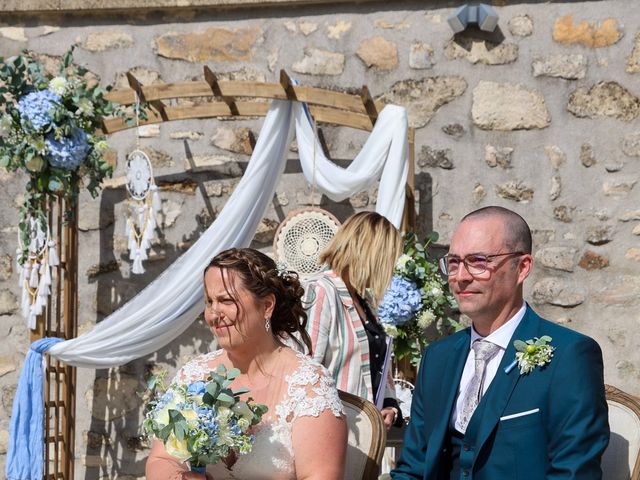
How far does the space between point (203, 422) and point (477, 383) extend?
707mm

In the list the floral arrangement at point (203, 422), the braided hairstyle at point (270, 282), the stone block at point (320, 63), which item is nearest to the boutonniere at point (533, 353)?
the floral arrangement at point (203, 422)

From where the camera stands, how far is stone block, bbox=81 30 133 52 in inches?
230

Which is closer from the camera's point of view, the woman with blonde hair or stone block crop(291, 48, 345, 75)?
the woman with blonde hair

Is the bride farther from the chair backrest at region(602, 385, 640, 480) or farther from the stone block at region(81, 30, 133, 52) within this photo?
the stone block at region(81, 30, 133, 52)

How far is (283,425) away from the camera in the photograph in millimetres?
2990

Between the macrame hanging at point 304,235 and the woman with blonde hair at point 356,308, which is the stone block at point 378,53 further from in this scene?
the woman with blonde hair at point 356,308

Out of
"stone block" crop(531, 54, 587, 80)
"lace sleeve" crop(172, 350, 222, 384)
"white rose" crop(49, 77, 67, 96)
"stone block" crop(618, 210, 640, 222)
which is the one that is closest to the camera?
"lace sleeve" crop(172, 350, 222, 384)

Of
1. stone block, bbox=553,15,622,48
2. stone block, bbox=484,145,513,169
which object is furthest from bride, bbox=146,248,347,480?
stone block, bbox=553,15,622,48

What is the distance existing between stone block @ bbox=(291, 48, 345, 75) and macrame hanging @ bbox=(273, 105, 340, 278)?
15.0 inches

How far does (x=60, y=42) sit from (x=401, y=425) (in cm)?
304

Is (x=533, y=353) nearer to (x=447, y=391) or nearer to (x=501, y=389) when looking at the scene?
(x=501, y=389)

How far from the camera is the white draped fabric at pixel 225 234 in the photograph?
5.15 m

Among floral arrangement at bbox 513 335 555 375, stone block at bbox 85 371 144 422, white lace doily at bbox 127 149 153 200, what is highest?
white lace doily at bbox 127 149 153 200

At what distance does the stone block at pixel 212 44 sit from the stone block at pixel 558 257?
1.85 metres
